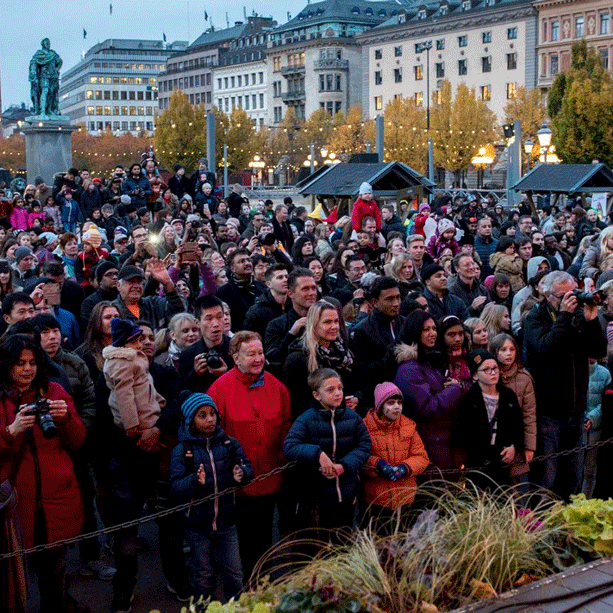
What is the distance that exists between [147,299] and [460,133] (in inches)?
2959

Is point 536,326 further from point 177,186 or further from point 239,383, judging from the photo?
point 177,186

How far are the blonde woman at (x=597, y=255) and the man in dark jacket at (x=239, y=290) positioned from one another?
13.2ft

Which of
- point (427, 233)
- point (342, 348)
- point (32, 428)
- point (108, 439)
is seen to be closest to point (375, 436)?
point (342, 348)

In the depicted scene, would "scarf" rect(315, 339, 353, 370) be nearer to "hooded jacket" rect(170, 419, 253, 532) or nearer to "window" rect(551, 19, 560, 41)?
"hooded jacket" rect(170, 419, 253, 532)

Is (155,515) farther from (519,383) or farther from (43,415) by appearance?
(519,383)

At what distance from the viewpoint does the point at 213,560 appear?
6.59 meters

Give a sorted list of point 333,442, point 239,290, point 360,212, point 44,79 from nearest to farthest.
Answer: point 333,442, point 239,290, point 360,212, point 44,79

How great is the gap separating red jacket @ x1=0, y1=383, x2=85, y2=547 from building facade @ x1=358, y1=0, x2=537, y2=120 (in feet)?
300

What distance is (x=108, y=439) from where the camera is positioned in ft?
23.2

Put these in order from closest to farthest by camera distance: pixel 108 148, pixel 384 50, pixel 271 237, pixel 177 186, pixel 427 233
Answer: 1. pixel 271 237
2. pixel 427 233
3. pixel 177 186
4. pixel 108 148
5. pixel 384 50

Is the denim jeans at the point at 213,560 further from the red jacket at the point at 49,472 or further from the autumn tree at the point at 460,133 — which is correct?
the autumn tree at the point at 460,133

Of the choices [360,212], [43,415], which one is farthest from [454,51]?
[43,415]

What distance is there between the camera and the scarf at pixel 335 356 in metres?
7.34

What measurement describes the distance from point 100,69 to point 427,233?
17467 centimetres
